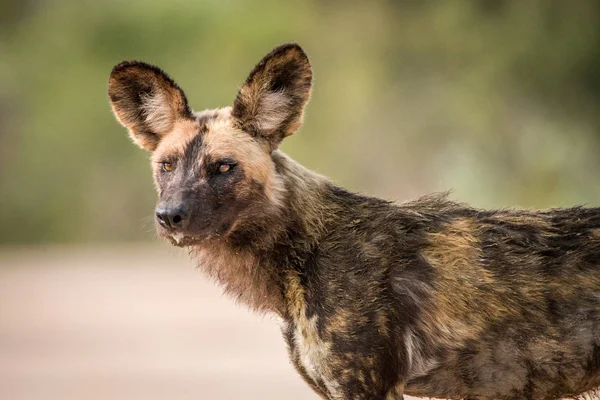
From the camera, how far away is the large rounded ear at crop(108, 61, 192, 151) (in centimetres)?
476

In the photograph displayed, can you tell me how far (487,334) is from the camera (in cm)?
429

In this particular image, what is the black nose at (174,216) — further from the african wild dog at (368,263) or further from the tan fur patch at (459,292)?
the tan fur patch at (459,292)

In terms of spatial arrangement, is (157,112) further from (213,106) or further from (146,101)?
(213,106)

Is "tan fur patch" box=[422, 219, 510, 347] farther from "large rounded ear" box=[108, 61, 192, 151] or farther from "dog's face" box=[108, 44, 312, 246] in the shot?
"large rounded ear" box=[108, 61, 192, 151]

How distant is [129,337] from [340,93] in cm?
990

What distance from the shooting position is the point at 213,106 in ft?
62.0

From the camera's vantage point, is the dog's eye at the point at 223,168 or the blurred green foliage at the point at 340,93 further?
the blurred green foliage at the point at 340,93

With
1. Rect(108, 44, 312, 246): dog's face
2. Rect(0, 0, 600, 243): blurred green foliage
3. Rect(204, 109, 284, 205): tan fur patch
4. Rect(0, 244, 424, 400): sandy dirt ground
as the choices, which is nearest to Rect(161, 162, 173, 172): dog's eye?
Rect(108, 44, 312, 246): dog's face

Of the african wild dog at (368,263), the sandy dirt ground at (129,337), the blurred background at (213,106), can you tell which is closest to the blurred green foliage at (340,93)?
the blurred background at (213,106)

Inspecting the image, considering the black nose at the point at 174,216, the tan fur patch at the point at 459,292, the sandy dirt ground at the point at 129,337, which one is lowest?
the tan fur patch at the point at 459,292

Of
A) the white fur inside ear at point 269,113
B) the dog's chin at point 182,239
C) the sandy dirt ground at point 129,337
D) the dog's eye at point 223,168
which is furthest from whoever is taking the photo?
the sandy dirt ground at point 129,337

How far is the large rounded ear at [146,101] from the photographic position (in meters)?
4.76

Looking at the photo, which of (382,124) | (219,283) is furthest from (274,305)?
(382,124)

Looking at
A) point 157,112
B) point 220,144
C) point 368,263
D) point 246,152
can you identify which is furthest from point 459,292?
point 157,112
